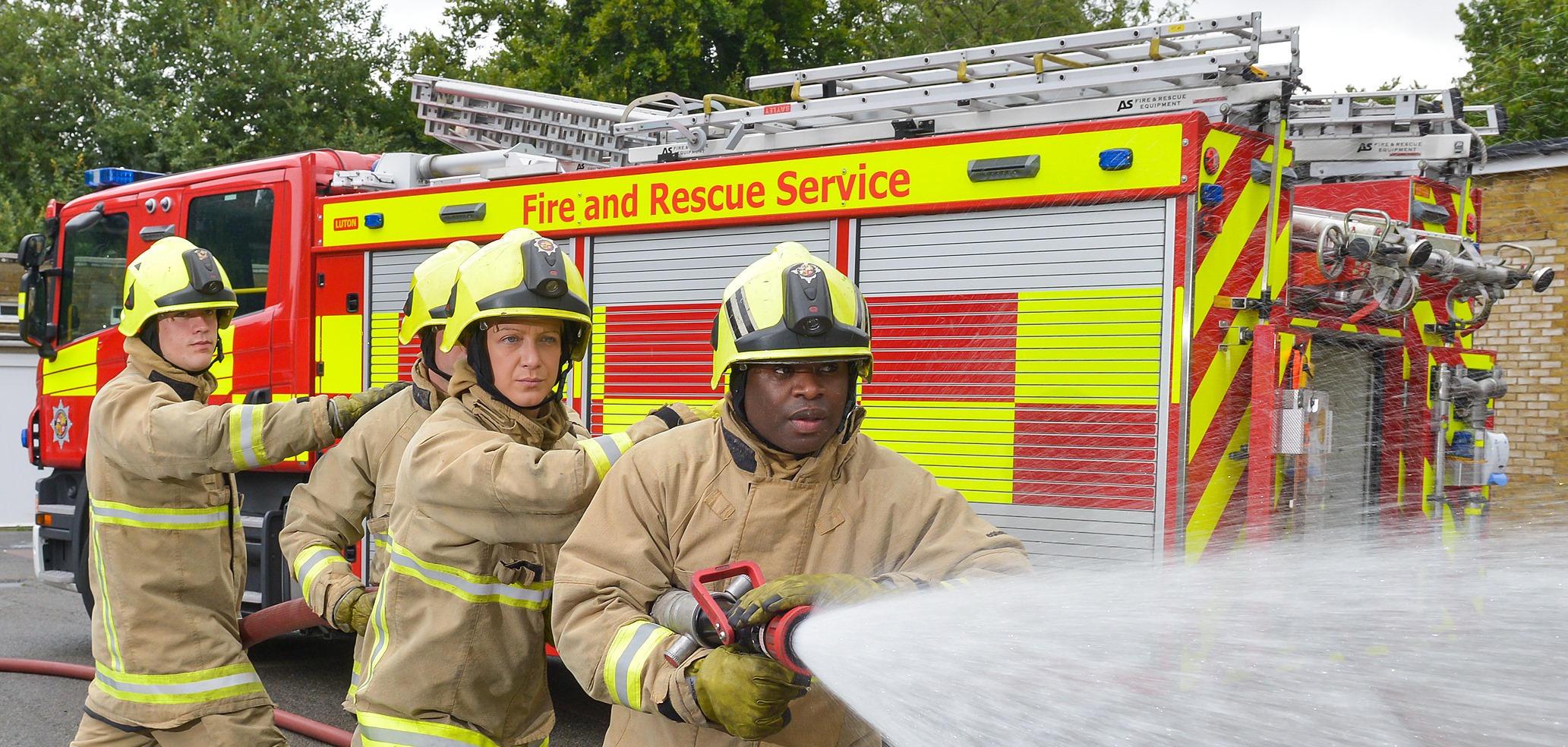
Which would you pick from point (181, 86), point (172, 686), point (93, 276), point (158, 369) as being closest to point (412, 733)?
point (172, 686)

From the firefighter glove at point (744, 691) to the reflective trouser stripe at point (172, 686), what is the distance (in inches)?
87.3

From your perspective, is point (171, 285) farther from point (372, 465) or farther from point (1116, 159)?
point (1116, 159)

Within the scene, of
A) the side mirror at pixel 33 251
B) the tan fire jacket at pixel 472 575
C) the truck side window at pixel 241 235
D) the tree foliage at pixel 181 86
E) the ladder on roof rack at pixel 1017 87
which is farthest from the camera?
the tree foliage at pixel 181 86

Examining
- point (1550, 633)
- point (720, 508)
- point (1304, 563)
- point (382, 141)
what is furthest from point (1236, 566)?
point (382, 141)

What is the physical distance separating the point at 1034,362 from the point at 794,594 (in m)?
2.44

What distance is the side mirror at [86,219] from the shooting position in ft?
22.8

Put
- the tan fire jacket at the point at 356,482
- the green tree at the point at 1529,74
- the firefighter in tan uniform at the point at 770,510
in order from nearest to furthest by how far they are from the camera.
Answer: the firefighter in tan uniform at the point at 770,510, the tan fire jacket at the point at 356,482, the green tree at the point at 1529,74

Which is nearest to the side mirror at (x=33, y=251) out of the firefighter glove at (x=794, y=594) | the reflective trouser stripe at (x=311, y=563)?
the reflective trouser stripe at (x=311, y=563)

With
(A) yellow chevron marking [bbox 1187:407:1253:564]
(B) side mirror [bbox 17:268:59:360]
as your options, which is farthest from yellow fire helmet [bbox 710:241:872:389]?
(B) side mirror [bbox 17:268:59:360]

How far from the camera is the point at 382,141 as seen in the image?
2272cm

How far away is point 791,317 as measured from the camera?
2.36m

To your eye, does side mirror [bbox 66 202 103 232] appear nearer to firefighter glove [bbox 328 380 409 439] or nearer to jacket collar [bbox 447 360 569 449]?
firefighter glove [bbox 328 380 409 439]

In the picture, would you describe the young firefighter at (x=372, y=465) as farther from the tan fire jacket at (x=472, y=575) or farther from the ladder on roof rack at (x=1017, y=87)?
the ladder on roof rack at (x=1017, y=87)

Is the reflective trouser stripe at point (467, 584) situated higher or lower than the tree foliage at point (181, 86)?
lower
